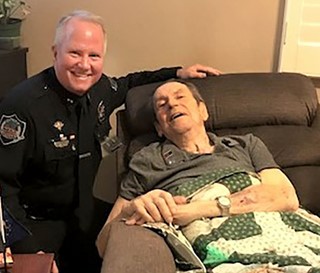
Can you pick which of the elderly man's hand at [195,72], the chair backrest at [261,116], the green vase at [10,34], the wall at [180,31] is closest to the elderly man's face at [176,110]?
the chair backrest at [261,116]

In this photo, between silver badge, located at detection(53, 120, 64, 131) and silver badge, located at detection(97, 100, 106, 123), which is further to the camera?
silver badge, located at detection(97, 100, 106, 123)

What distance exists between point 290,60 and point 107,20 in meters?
0.90

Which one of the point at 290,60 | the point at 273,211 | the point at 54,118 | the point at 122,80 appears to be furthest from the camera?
the point at 290,60

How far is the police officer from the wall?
548mm

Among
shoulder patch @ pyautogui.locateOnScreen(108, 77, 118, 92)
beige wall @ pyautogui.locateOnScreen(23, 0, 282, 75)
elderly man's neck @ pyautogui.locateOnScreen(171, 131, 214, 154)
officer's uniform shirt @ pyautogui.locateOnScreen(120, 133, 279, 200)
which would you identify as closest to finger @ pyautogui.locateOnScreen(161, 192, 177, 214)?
officer's uniform shirt @ pyautogui.locateOnScreen(120, 133, 279, 200)

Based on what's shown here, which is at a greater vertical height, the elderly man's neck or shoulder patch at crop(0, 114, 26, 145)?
shoulder patch at crop(0, 114, 26, 145)

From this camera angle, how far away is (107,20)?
2600 mm

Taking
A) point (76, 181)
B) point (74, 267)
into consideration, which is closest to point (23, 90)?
point (76, 181)

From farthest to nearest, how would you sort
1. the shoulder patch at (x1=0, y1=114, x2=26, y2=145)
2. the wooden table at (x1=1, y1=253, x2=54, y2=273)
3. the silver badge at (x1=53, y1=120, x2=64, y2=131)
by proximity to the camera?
the silver badge at (x1=53, y1=120, x2=64, y2=131) < the shoulder patch at (x1=0, y1=114, x2=26, y2=145) < the wooden table at (x1=1, y1=253, x2=54, y2=273)

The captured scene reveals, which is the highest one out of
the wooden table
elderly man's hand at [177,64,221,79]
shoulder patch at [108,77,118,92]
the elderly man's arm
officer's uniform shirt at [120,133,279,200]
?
elderly man's hand at [177,64,221,79]

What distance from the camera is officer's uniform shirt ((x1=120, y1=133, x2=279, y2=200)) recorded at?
1.88 m

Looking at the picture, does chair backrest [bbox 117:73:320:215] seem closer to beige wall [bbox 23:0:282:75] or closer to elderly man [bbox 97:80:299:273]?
elderly man [bbox 97:80:299:273]

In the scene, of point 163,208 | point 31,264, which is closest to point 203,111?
point 163,208

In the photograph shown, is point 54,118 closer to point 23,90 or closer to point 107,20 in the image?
point 23,90
